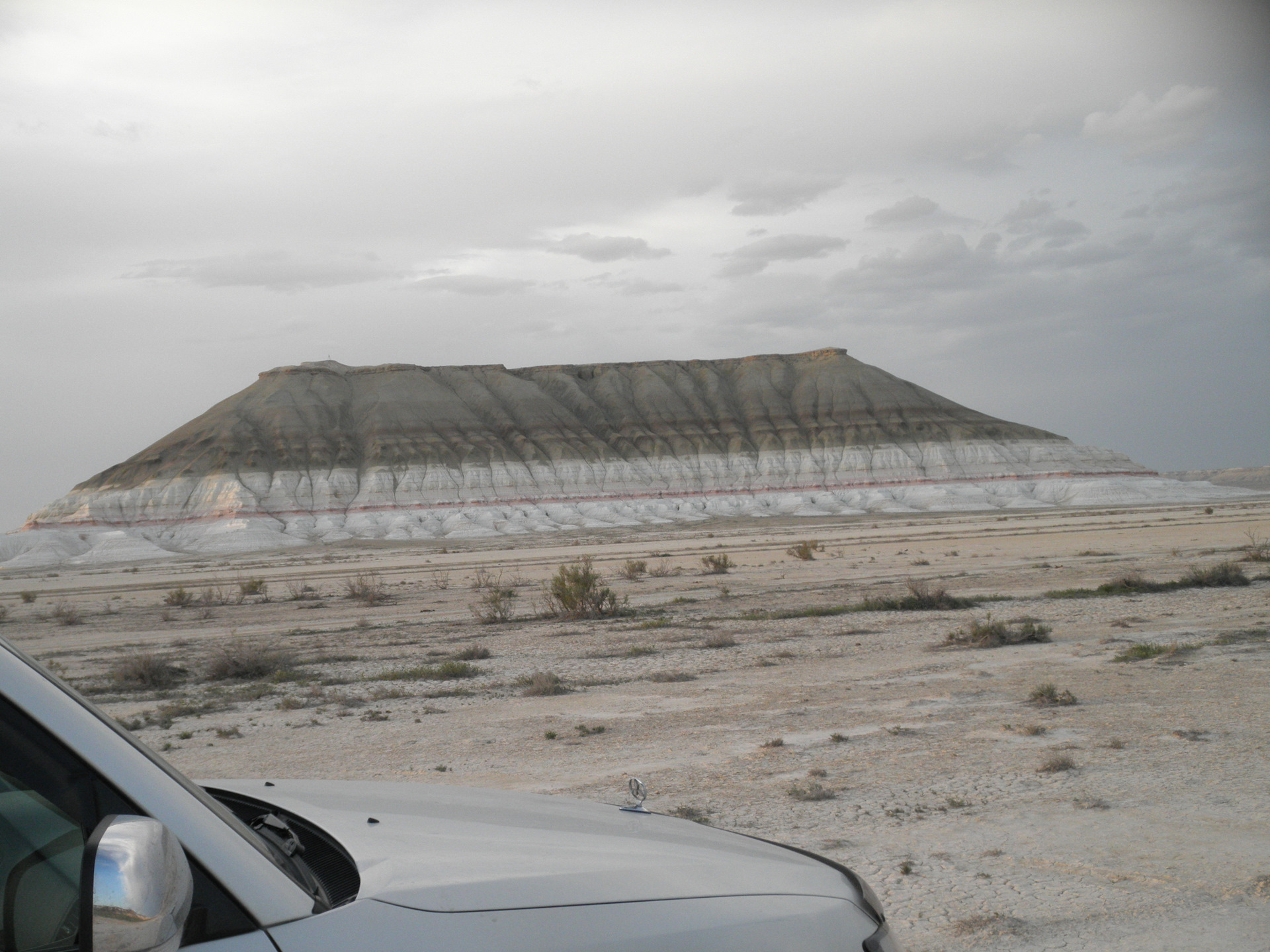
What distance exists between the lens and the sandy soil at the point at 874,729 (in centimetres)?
502

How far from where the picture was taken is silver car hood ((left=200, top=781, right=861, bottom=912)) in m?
1.74

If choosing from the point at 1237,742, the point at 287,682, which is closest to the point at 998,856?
the point at 1237,742

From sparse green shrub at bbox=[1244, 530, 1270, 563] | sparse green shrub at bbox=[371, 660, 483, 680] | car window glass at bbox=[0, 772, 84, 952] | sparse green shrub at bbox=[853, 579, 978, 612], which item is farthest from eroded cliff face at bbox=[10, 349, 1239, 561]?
car window glass at bbox=[0, 772, 84, 952]

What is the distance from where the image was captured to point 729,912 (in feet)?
6.04

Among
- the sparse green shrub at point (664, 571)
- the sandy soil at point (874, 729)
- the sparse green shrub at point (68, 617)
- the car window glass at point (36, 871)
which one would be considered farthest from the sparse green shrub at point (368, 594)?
the car window glass at point (36, 871)

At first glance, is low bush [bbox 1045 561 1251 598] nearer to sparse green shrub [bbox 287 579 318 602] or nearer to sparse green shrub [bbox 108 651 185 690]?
sparse green shrub [bbox 108 651 185 690]

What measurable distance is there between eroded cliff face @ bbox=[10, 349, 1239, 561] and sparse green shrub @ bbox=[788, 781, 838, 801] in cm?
8761

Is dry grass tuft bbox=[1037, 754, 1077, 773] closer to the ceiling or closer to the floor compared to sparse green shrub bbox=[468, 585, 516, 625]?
closer to the ceiling

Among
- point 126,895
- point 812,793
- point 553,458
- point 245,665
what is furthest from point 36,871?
point 553,458

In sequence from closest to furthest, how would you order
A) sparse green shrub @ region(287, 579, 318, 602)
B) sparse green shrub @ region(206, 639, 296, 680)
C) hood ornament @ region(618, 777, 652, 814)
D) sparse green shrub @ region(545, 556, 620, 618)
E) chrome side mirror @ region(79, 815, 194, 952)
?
chrome side mirror @ region(79, 815, 194, 952)
hood ornament @ region(618, 777, 652, 814)
sparse green shrub @ region(206, 639, 296, 680)
sparse green shrub @ region(545, 556, 620, 618)
sparse green shrub @ region(287, 579, 318, 602)

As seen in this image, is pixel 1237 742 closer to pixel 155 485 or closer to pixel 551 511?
pixel 551 511

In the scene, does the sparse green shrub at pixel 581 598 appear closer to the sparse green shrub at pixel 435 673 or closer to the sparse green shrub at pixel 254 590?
the sparse green shrub at pixel 435 673

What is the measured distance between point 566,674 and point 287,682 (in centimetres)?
404

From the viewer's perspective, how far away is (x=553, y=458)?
4569 inches
